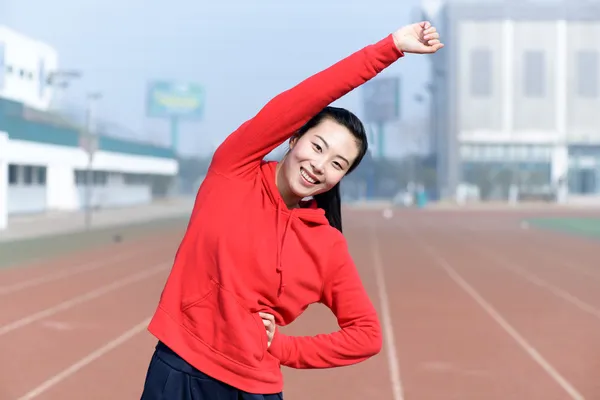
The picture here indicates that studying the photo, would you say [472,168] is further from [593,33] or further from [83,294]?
[83,294]

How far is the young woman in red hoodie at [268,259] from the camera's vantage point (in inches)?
87.9

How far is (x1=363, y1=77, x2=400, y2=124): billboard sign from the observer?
259ft

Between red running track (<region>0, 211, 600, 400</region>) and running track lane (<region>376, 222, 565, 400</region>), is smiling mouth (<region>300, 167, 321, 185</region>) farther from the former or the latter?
running track lane (<region>376, 222, 565, 400</region>)

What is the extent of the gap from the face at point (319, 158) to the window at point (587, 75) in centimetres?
6727

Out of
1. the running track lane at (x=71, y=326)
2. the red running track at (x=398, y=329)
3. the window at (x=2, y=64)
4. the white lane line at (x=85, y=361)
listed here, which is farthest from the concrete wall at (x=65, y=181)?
the white lane line at (x=85, y=361)

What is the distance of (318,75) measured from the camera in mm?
2219

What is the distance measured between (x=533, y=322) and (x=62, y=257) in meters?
10.7

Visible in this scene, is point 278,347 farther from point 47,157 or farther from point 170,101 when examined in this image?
point 170,101

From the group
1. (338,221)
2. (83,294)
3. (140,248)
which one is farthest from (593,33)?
(338,221)

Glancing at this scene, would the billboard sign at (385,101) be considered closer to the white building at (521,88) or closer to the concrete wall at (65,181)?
the white building at (521,88)

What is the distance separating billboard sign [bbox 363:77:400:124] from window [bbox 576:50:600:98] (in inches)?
626

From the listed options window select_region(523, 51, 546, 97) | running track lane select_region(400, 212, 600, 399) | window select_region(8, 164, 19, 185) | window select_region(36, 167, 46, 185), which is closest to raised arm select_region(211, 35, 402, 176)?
running track lane select_region(400, 212, 600, 399)

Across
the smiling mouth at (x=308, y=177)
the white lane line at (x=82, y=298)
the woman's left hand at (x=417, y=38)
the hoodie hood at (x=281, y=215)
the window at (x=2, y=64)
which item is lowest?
the white lane line at (x=82, y=298)

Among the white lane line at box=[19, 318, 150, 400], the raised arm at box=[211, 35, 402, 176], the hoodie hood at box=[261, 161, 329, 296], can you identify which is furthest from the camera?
the white lane line at box=[19, 318, 150, 400]
